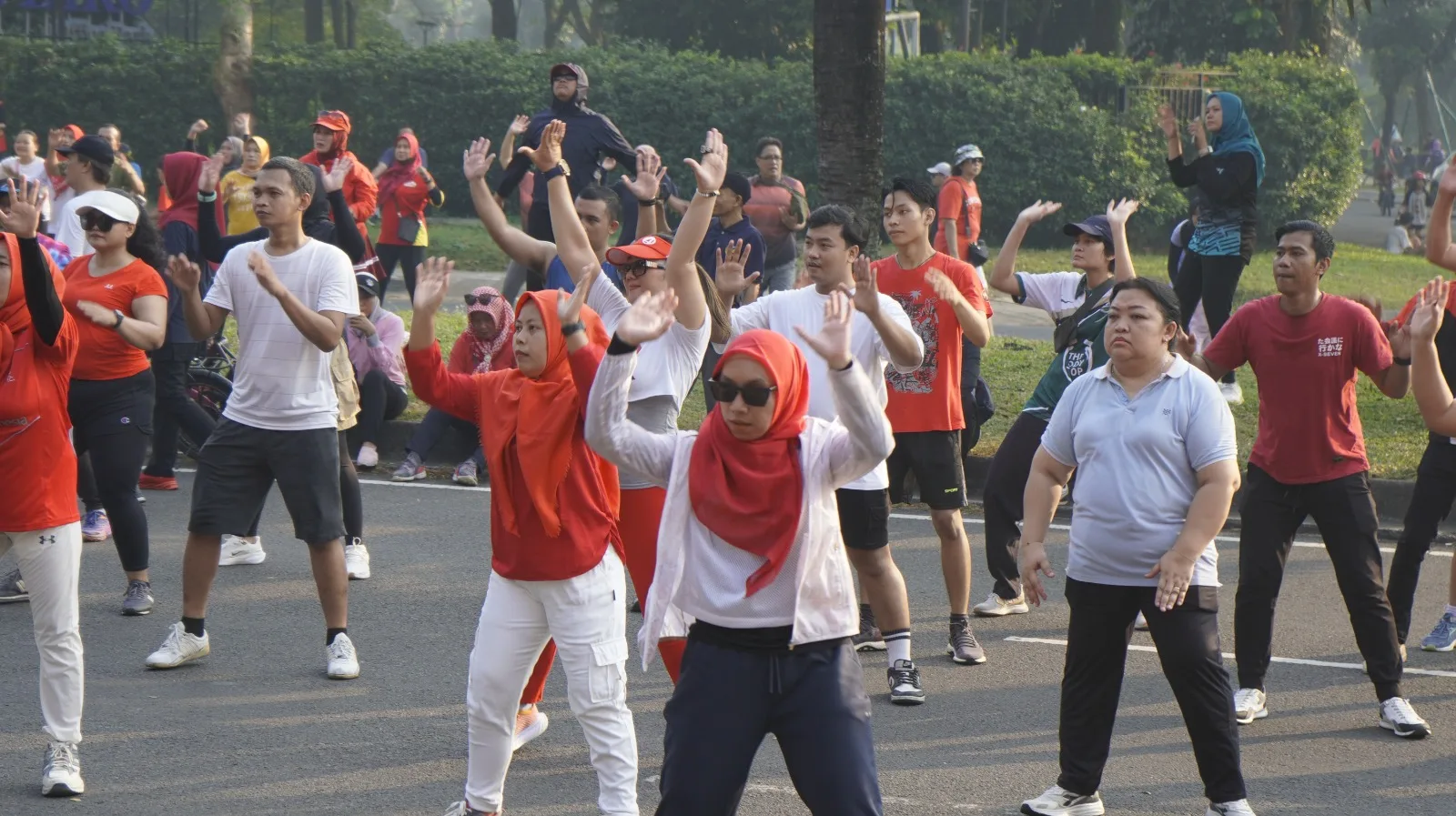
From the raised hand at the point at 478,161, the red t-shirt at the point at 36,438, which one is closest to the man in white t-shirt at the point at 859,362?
the raised hand at the point at 478,161

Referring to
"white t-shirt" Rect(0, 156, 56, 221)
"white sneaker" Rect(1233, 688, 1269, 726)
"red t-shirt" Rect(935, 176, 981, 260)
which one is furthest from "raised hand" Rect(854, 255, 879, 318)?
"red t-shirt" Rect(935, 176, 981, 260)

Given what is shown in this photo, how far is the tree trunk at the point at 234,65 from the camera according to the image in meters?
27.7

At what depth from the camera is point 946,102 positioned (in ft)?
86.0

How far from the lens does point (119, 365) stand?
7656 millimetres

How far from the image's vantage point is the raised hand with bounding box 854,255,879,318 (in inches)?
203

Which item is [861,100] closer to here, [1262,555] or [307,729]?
[1262,555]

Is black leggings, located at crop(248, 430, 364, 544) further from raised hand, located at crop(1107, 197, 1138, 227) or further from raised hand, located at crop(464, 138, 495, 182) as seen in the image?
raised hand, located at crop(1107, 197, 1138, 227)

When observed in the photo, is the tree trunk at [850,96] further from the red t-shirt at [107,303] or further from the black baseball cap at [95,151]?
the red t-shirt at [107,303]

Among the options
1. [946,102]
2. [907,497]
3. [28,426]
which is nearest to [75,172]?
[28,426]

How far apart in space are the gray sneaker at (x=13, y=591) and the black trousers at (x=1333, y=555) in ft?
18.4

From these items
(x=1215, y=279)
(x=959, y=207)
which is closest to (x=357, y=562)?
(x=1215, y=279)

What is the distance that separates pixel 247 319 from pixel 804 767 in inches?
148

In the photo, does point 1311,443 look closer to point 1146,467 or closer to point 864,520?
point 1146,467

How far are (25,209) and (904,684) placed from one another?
12.0 feet
